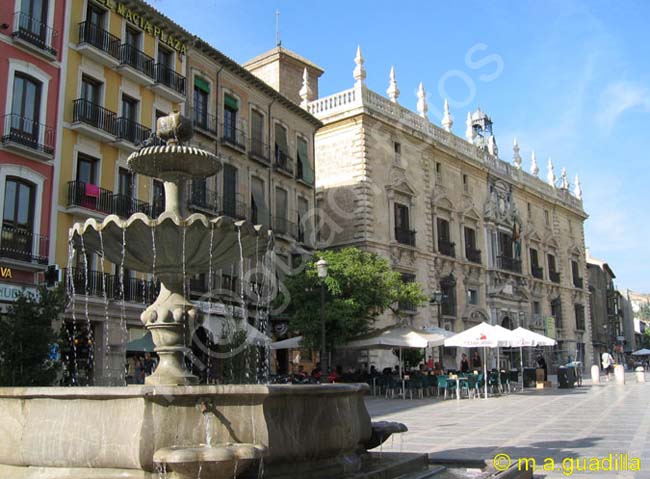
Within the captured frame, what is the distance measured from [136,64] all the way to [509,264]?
86.1 ft

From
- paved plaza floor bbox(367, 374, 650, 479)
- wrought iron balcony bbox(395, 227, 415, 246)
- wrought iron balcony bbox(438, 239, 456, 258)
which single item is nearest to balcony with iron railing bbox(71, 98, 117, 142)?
paved plaza floor bbox(367, 374, 650, 479)

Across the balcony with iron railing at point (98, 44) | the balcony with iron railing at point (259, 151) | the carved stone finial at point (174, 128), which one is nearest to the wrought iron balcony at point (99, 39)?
the balcony with iron railing at point (98, 44)

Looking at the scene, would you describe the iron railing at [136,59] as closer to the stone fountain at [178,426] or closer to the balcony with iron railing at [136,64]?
the balcony with iron railing at [136,64]

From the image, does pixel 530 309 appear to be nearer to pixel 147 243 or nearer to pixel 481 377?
pixel 481 377

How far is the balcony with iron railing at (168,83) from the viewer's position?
2234cm

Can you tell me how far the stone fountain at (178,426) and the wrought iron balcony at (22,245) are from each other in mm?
11532

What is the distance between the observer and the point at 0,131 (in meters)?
17.3

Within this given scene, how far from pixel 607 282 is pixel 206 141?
58.7 m

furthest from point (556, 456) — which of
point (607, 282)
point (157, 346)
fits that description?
point (607, 282)

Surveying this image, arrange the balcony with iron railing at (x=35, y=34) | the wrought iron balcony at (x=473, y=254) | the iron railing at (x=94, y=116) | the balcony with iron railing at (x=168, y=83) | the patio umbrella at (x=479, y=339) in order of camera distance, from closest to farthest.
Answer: the balcony with iron railing at (x=35, y=34) < the iron railing at (x=94, y=116) < the patio umbrella at (x=479, y=339) < the balcony with iron railing at (x=168, y=83) < the wrought iron balcony at (x=473, y=254)

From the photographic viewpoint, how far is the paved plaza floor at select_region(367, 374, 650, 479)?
841cm

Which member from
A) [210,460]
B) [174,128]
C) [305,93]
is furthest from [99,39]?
[210,460]

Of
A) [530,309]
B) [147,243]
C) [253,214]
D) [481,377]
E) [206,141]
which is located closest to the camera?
[147,243]

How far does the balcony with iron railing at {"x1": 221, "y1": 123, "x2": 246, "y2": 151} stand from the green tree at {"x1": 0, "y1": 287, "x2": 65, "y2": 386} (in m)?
13.3
